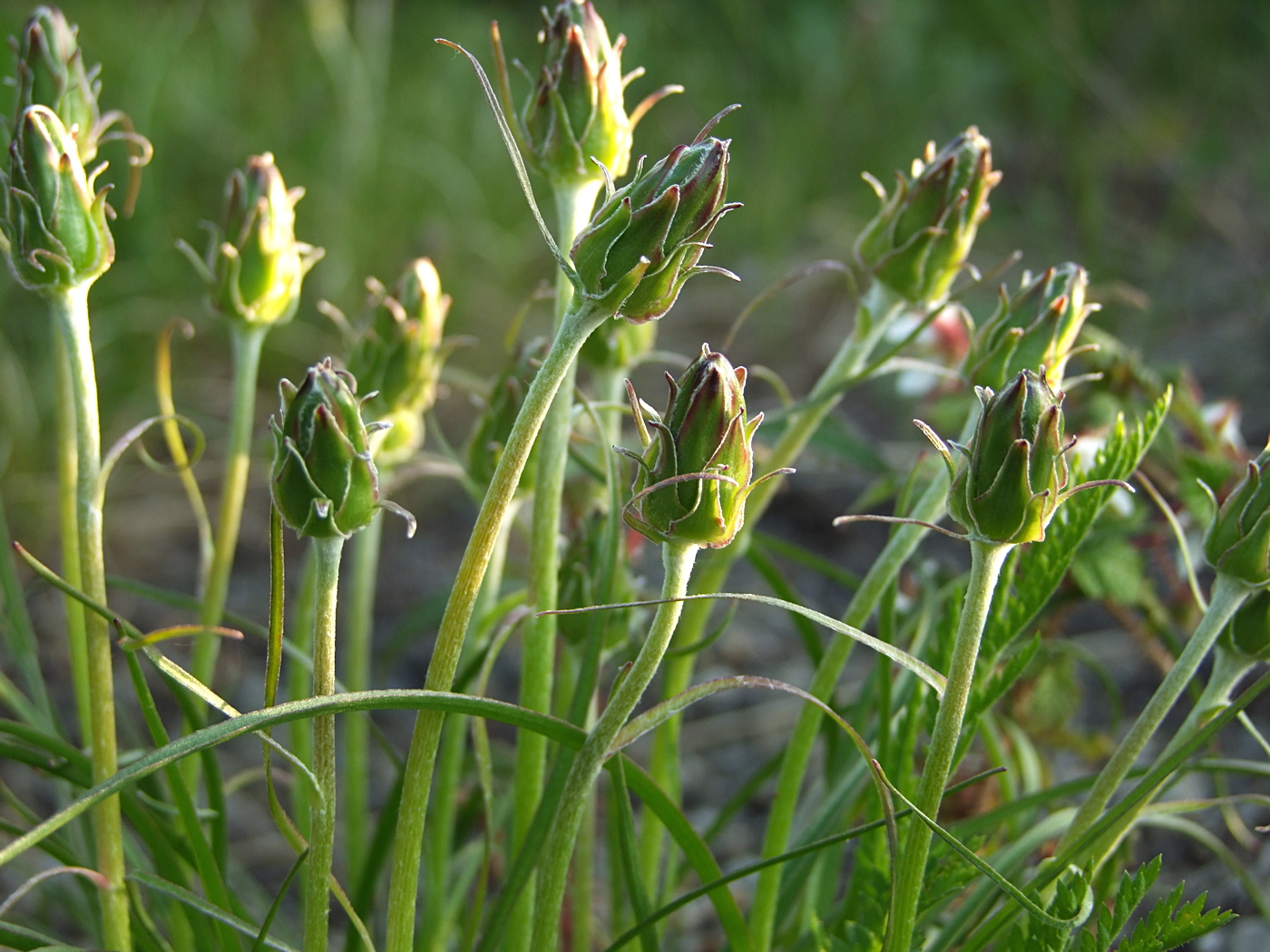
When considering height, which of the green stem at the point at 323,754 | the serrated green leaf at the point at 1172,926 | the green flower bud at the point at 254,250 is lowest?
the serrated green leaf at the point at 1172,926

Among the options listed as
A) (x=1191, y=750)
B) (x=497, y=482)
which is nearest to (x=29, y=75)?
(x=497, y=482)

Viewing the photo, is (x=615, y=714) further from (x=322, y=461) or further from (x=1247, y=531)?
(x=1247, y=531)

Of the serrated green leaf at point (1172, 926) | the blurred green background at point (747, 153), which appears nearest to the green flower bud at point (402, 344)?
the serrated green leaf at point (1172, 926)

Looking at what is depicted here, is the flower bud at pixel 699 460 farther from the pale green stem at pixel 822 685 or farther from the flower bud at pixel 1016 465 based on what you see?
the pale green stem at pixel 822 685

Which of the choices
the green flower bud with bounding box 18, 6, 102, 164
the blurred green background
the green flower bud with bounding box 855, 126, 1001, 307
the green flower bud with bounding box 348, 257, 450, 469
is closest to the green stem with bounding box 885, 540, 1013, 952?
the green flower bud with bounding box 855, 126, 1001, 307

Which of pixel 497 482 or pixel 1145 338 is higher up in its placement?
pixel 1145 338

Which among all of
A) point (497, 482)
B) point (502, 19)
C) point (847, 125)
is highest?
point (502, 19)

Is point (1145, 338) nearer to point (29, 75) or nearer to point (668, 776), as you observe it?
point (668, 776)
